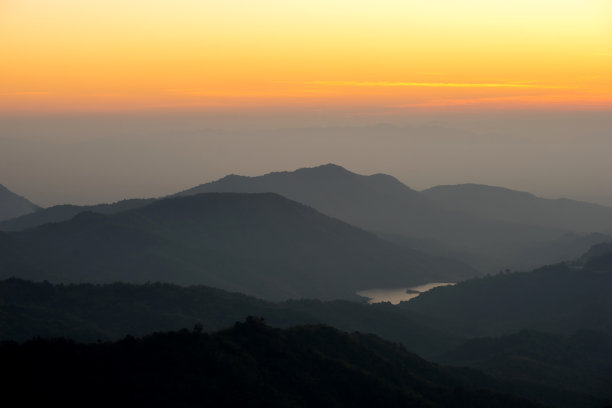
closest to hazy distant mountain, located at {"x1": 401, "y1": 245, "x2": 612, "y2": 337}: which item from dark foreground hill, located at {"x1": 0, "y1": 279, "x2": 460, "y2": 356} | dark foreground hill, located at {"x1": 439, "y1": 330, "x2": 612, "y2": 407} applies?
dark foreground hill, located at {"x1": 0, "y1": 279, "x2": 460, "y2": 356}

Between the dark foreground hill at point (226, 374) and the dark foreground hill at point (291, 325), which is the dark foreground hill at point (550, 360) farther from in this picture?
the dark foreground hill at point (226, 374)

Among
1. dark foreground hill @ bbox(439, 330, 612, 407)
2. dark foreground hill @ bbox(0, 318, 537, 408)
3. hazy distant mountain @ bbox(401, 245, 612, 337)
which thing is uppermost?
dark foreground hill @ bbox(0, 318, 537, 408)

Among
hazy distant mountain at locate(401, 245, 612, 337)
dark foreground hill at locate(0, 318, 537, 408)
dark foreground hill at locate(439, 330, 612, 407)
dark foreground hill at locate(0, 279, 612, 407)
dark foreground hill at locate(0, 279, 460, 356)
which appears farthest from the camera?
hazy distant mountain at locate(401, 245, 612, 337)

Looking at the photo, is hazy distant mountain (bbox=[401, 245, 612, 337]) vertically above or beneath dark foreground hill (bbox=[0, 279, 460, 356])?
beneath

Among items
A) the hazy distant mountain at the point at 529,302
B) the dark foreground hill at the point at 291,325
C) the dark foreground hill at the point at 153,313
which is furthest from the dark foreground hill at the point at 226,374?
the hazy distant mountain at the point at 529,302

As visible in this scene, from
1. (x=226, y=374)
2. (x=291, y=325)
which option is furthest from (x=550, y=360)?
(x=226, y=374)

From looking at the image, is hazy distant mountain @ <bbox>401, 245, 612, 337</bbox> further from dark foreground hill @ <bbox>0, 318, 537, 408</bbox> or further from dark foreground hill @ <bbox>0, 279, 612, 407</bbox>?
dark foreground hill @ <bbox>0, 318, 537, 408</bbox>

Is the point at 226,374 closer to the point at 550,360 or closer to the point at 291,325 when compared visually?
the point at 291,325
